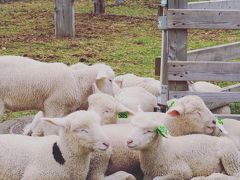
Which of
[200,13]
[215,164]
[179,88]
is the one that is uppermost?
[200,13]

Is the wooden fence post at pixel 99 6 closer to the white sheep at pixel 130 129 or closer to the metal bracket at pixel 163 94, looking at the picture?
the metal bracket at pixel 163 94

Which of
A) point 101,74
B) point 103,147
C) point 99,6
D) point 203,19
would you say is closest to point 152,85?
point 101,74

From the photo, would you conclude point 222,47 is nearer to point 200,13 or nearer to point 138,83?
point 138,83

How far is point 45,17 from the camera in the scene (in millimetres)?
20078

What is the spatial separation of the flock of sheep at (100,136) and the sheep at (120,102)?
0.01m

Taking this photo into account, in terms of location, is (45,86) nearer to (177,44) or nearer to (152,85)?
(177,44)

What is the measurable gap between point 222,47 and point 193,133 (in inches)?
120

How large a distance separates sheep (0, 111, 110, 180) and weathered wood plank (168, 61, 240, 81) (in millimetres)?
1946

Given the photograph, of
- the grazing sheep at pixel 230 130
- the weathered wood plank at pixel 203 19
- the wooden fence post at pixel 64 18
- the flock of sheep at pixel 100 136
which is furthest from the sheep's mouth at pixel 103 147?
the wooden fence post at pixel 64 18

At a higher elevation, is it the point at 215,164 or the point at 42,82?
the point at 42,82

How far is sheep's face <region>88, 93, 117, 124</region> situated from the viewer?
6.82 meters

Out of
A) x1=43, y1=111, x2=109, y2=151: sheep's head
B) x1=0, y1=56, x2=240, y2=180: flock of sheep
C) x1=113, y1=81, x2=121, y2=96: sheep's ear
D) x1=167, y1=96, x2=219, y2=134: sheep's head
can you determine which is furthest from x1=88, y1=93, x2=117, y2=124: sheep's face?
x1=113, y1=81, x2=121, y2=96: sheep's ear

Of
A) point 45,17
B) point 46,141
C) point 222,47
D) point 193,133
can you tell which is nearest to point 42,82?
point 46,141

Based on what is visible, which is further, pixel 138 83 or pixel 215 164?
pixel 138 83
